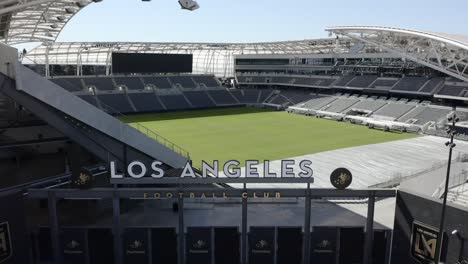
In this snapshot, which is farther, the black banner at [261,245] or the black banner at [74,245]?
the black banner at [261,245]

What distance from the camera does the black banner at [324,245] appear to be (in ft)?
69.1

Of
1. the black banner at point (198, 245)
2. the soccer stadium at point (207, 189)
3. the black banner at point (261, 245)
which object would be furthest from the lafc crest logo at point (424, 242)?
the black banner at point (198, 245)

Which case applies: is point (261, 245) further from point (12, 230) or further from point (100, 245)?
point (12, 230)

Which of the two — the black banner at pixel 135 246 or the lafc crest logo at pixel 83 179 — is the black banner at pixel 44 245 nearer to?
the lafc crest logo at pixel 83 179

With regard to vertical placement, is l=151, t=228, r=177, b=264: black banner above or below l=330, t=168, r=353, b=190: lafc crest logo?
below

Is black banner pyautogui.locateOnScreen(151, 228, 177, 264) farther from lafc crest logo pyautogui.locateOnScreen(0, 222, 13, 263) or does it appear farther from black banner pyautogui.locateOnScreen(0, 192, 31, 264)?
lafc crest logo pyautogui.locateOnScreen(0, 222, 13, 263)

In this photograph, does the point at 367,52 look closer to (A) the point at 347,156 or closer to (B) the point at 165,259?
(A) the point at 347,156

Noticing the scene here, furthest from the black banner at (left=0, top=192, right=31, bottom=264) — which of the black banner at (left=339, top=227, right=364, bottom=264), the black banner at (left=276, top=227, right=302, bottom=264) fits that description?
the black banner at (left=339, top=227, right=364, bottom=264)

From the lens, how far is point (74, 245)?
20641mm

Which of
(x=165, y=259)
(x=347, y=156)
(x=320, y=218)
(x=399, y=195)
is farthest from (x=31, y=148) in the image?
(x=347, y=156)

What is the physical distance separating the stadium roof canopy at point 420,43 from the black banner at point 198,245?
117ft

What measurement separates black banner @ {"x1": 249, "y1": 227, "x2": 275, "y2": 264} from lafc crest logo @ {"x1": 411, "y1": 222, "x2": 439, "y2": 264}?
23.3ft

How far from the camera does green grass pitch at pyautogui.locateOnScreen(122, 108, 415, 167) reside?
147 feet

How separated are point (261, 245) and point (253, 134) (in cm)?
3527
